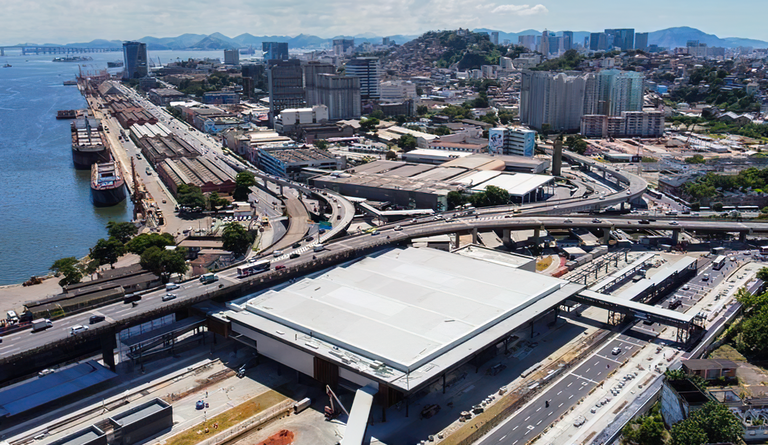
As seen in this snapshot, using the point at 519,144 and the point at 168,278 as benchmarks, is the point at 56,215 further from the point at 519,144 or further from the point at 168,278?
the point at 519,144

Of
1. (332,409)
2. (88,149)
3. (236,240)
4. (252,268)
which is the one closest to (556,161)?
(236,240)

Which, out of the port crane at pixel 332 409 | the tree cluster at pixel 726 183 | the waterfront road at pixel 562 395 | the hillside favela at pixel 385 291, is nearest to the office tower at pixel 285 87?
the hillside favela at pixel 385 291

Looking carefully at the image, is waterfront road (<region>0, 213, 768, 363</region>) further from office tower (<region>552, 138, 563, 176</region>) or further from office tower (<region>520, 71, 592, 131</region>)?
office tower (<region>520, 71, 592, 131</region>)

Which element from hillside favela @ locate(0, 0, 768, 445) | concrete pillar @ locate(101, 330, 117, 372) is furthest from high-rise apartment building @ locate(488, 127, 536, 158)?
concrete pillar @ locate(101, 330, 117, 372)

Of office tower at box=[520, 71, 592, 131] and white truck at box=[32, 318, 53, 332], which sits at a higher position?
office tower at box=[520, 71, 592, 131]

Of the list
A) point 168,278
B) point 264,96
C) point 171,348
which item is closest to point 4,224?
point 168,278

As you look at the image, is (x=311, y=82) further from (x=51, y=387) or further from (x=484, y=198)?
(x=51, y=387)
